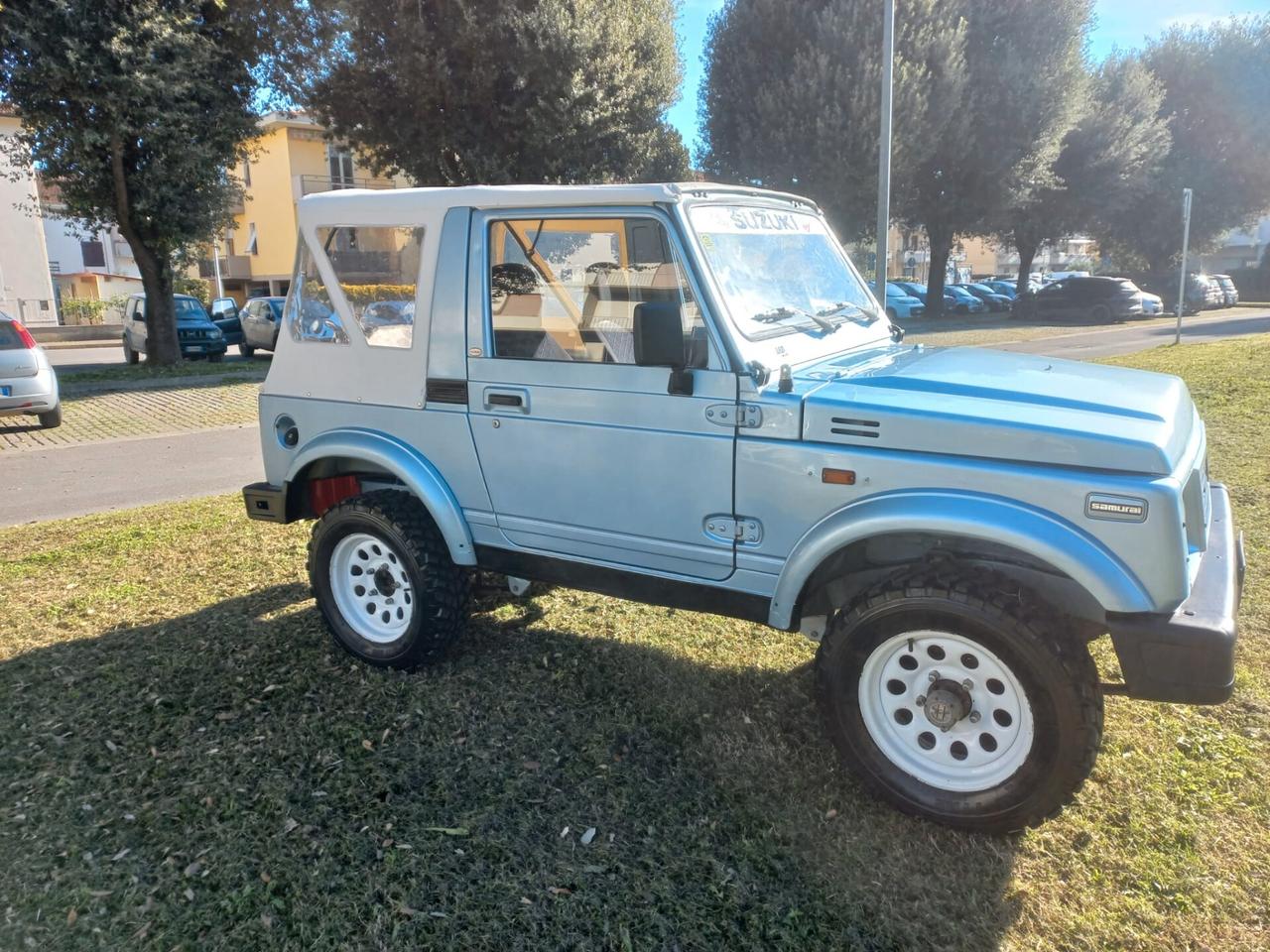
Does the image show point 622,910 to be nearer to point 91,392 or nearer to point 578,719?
point 578,719

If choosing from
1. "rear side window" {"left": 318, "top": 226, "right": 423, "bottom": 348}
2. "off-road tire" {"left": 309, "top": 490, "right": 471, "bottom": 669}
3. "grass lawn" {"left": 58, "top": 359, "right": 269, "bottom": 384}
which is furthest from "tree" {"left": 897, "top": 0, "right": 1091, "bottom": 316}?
"off-road tire" {"left": 309, "top": 490, "right": 471, "bottom": 669}

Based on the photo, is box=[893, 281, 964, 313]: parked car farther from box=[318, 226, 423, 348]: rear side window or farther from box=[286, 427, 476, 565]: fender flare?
box=[286, 427, 476, 565]: fender flare

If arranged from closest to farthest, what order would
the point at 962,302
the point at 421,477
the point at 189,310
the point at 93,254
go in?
the point at 421,477, the point at 189,310, the point at 962,302, the point at 93,254

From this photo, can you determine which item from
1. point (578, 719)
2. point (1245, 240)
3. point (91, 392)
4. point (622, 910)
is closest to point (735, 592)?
point (578, 719)

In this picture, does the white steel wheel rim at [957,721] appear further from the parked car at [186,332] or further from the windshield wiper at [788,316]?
the parked car at [186,332]

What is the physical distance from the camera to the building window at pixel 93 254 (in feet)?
135

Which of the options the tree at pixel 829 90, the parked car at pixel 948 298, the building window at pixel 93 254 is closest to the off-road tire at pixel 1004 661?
the tree at pixel 829 90

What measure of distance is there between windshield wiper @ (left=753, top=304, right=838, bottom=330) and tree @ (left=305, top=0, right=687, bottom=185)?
14.6 m

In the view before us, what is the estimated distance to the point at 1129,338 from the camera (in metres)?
22.1

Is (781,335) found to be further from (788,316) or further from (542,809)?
(542,809)

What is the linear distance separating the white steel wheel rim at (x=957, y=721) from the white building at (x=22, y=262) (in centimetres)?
3781

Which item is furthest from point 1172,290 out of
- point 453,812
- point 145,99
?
point 453,812

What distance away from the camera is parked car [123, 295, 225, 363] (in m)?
19.6

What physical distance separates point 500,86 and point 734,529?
A: 53.4 ft
